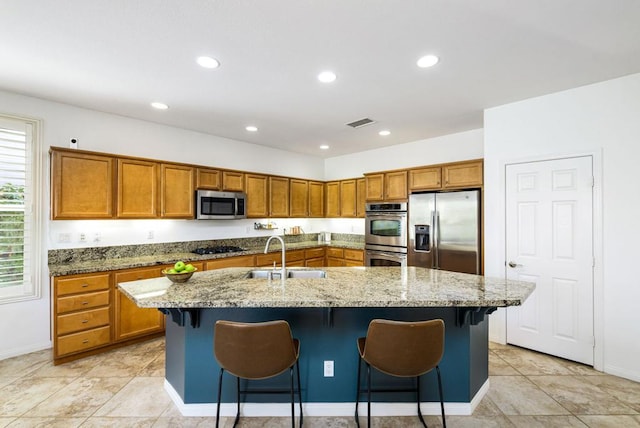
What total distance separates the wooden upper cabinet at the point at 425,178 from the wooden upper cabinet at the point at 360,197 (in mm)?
1114

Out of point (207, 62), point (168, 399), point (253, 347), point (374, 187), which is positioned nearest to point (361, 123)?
point (374, 187)

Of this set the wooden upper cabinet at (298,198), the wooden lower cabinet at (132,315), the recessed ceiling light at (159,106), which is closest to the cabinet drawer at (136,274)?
the wooden lower cabinet at (132,315)

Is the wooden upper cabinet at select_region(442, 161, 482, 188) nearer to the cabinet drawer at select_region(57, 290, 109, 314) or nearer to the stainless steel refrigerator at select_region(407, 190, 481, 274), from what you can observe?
the stainless steel refrigerator at select_region(407, 190, 481, 274)

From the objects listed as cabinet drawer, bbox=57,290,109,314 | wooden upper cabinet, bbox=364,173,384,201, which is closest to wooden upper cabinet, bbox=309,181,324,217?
wooden upper cabinet, bbox=364,173,384,201

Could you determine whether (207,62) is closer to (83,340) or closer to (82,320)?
(82,320)

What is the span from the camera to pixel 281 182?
5387 mm

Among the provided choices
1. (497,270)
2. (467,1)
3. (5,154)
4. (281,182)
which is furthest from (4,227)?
(497,270)

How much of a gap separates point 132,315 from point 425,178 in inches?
166

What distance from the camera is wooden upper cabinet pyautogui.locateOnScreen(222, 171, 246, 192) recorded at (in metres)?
4.60

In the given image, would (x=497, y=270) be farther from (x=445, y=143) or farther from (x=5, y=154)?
(x=5, y=154)

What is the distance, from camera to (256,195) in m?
5.02

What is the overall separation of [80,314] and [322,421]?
2.70 m

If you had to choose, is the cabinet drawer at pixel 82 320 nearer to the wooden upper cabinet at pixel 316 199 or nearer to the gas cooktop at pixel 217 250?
the gas cooktop at pixel 217 250

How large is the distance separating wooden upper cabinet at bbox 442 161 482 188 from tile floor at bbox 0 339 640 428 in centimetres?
208
